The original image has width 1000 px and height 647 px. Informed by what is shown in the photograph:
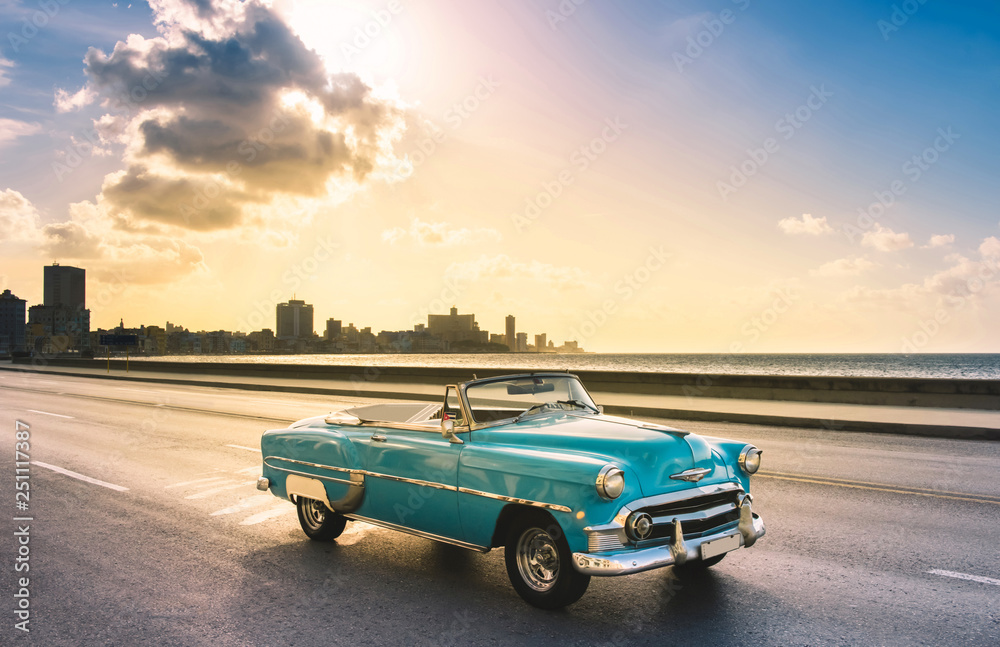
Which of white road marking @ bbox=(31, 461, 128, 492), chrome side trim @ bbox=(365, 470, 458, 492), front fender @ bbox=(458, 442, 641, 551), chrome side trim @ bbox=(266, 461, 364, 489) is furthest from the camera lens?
white road marking @ bbox=(31, 461, 128, 492)

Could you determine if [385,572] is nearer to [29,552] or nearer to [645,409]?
[29,552]

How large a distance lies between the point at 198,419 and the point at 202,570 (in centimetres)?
1146

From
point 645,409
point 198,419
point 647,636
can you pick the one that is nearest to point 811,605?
point 647,636

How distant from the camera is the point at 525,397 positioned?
5.49 metres


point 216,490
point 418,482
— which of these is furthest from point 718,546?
point 216,490

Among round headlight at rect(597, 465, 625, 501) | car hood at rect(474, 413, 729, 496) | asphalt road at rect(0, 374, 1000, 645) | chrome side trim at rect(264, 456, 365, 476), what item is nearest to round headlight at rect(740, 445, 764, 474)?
car hood at rect(474, 413, 729, 496)

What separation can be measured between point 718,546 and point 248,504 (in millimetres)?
5223

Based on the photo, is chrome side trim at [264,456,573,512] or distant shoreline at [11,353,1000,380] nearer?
chrome side trim at [264,456,573,512]

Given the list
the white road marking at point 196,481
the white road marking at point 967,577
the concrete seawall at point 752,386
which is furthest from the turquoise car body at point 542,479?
the concrete seawall at point 752,386

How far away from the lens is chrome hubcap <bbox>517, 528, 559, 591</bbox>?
429cm

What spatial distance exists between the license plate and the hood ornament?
39cm

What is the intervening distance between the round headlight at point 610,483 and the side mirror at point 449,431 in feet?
4.22

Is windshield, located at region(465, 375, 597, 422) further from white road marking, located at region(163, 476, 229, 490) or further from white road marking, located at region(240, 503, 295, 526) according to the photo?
white road marking, located at region(163, 476, 229, 490)

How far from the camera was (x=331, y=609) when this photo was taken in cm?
441
